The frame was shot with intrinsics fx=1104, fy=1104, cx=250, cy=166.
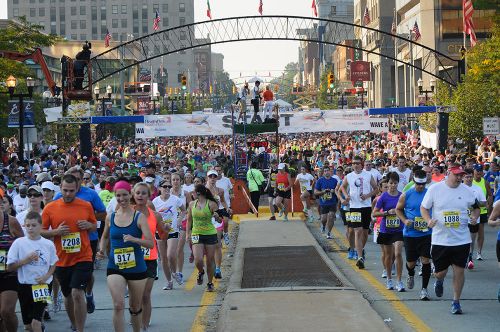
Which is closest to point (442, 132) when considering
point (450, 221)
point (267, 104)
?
point (267, 104)

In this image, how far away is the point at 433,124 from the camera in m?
49.1

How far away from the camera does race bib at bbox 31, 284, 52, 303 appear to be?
→ 1040 centimetres

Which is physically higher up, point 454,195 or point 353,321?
point 454,195

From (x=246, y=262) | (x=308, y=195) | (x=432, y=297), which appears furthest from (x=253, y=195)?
(x=432, y=297)

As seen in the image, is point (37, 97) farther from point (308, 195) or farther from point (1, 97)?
point (308, 195)

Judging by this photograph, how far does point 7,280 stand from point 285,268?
7.21 metres

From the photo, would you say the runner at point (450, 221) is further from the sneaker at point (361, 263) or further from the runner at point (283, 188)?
the runner at point (283, 188)

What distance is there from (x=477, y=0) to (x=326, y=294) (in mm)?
35351

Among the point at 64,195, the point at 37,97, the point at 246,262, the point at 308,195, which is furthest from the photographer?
the point at 37,97

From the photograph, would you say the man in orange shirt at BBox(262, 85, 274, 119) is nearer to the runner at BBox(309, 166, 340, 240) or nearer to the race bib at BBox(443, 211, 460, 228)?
the runner at BBox(309, 166, 340, 240)

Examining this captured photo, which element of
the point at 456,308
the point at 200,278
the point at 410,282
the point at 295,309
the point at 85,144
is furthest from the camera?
the point at 85,144

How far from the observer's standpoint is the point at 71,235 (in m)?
11.4

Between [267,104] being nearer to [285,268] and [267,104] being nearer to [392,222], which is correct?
[285,268]

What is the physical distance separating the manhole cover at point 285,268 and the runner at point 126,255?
4.37 m
